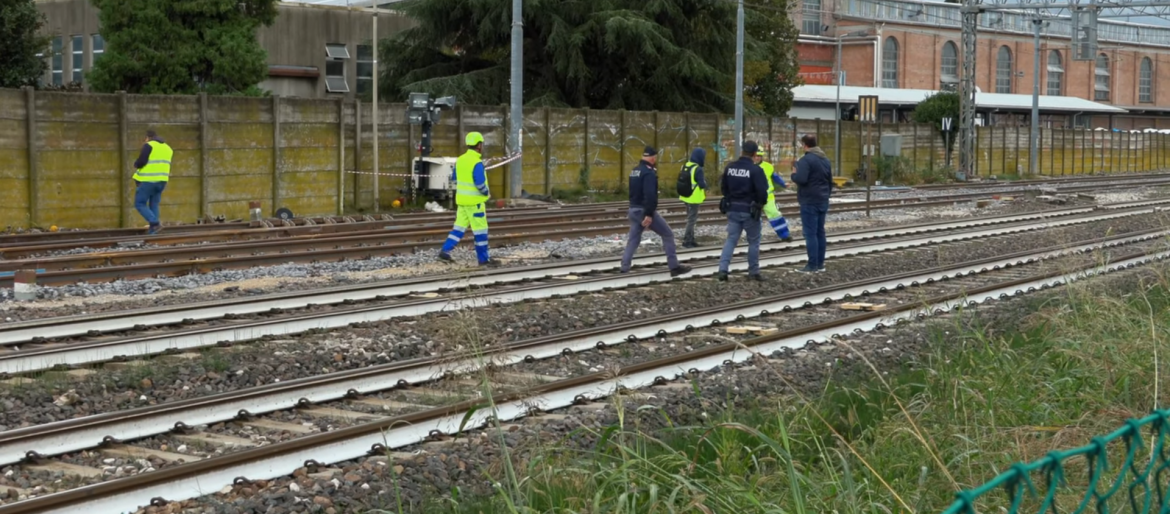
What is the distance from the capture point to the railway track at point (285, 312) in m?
10.9

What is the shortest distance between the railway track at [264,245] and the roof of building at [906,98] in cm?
4315

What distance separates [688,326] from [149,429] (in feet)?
18.7

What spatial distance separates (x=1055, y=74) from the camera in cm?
9844

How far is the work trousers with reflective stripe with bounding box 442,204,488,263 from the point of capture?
17234 mm

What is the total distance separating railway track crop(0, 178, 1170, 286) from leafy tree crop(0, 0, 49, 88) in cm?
1169

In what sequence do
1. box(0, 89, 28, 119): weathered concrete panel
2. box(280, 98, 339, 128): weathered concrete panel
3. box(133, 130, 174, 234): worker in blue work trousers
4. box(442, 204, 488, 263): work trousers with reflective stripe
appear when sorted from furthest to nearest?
1. box(280, 98, 339, 128): weathered concrete panel
2. box(0, 89, 28, 119): weathered concrete panel
3. box(133, 130, 174, 234): worker in blue work trousers
4. box(442, 204, 488, 263): work trousers with reflective stripe

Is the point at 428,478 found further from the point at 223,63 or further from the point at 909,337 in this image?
the point at 223,63

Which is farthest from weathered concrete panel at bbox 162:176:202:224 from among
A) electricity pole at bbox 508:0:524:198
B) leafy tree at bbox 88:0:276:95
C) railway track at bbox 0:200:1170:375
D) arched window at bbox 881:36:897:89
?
arched window at bbox 881:36:897:89

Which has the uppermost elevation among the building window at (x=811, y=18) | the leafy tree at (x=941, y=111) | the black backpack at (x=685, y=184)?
the building window at (x=811, y=18)

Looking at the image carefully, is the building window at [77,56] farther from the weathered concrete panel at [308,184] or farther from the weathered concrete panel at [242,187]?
the weathered concrete panel at [242,187]

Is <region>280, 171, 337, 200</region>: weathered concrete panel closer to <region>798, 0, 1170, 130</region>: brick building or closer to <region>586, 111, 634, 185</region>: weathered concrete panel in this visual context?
<region>586, 111, 634, 185</region>: weathered concrete panel

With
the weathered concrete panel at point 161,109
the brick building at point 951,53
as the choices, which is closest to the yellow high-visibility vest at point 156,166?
the weathered concrete panel at point 161,109

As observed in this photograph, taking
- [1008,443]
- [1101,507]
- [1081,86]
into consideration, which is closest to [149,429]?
[1008,443]

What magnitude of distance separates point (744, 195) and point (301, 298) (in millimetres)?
5413
